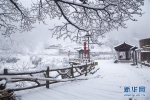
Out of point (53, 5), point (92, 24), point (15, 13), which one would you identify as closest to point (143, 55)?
point (92, 24)

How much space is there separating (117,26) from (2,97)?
512cm

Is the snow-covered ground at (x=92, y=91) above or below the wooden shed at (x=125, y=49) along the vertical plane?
below

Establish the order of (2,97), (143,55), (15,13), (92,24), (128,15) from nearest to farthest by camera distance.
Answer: (2,97)
(128,15)
(92,24)
(15,13)
(143,55)

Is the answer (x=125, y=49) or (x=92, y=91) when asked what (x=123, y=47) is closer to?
(x=125, y=49)

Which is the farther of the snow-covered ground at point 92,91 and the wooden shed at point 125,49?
the wooden shed at point 125,49

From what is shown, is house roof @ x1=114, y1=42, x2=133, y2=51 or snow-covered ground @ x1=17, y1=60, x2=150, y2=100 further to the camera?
house roof @ x1=114, y1=42, x2=133, y2=51

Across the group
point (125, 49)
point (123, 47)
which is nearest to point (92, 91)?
point (123, 47)

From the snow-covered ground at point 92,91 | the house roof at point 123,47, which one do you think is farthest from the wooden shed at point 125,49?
the snow-covered ground at point 92,91

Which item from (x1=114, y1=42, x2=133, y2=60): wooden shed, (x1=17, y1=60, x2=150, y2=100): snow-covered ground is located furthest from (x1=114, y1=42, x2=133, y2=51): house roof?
(x1=17, y1=60, x2=150, y2=100): snow-covered ground

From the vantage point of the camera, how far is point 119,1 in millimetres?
4156

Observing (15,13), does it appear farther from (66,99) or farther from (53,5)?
(66,99)

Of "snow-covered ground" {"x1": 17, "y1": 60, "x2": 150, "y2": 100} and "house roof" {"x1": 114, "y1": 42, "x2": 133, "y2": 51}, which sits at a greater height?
"house roof" {"x1": 114, "y1": 42, "x2": 133, "y2": 51}

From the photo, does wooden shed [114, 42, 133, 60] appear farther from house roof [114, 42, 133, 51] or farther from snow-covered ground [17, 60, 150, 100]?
snow-covered ground [17, 60, 150, 100]

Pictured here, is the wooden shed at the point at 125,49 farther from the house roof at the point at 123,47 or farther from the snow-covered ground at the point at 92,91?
the snow-covered ground at the point at 92,91
